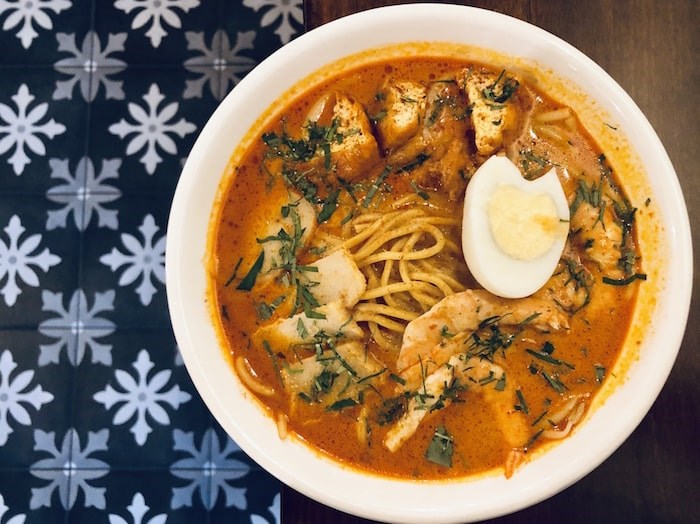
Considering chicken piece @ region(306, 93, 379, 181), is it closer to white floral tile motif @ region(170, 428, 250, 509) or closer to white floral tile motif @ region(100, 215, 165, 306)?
white floral tile motif @ region(100, 215, 165, 306)

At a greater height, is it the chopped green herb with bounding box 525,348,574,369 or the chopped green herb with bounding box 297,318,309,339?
the chopped green herb with bounding box 297,318,309,339

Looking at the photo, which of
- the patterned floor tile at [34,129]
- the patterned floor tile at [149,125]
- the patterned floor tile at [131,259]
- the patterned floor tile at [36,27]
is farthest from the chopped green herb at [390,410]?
the patterned floor tile at [36,27]

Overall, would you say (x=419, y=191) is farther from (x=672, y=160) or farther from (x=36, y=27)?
(x=36, y=27)

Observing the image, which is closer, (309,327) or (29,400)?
(309,327)

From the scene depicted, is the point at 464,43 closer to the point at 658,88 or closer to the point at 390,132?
the point at 390,132

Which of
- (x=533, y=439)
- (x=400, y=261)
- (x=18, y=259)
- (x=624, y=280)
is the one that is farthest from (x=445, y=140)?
(x=18, y=259)

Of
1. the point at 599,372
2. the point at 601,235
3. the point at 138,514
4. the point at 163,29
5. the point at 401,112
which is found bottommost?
the point at 138,514

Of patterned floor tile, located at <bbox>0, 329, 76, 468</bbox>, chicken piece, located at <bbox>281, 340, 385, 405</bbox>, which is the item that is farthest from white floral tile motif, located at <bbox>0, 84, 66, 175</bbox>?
chicken piece, located at <bbox>281, 340, 385, 405</bbox>

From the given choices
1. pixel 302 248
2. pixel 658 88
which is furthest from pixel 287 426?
pixel 658 88

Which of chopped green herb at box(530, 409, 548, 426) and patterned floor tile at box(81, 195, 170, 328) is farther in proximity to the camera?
patterned floor tile at box(81, 195, 170, 328)
